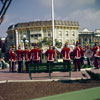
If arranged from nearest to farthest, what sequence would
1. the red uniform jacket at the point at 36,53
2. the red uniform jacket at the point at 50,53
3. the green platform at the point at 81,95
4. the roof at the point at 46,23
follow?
1. the green platform at the point at 81,95
2. the red uniform jacket at the point at 50,53
3. the red uniform jacket at the point at 36,53
4. the roof at the point at 46,23

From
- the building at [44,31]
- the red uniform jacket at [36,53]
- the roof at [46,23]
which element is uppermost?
the roof at [46,23]

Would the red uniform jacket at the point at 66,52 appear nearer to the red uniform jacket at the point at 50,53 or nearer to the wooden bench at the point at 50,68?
the red uniform jacket at the point at 50,53

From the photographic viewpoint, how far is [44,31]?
57750 millimetres

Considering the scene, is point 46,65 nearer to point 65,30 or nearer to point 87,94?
point 87,94

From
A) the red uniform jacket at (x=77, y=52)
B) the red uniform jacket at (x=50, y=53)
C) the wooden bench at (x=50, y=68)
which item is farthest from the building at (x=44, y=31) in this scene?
the wooden bench at (x=50, y=68)

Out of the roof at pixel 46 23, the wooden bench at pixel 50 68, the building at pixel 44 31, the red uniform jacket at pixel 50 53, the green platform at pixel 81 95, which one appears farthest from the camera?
the roof at pixel 46 23

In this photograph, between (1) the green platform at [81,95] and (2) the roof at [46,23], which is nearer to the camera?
(1) the green platform at [81,95]

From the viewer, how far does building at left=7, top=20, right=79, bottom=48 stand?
2260 inches

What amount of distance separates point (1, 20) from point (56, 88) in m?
3.34

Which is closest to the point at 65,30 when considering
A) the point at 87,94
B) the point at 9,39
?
the point at 9,39

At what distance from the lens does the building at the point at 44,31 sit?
57.4 metres

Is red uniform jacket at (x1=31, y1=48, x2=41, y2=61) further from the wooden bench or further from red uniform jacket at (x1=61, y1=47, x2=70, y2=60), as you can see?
the wooden bench

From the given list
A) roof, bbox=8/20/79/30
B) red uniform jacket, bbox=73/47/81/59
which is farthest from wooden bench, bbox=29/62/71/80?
roof, bbox=8/20/79/30

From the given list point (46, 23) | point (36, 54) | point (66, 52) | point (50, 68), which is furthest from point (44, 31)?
point (50, 68)
